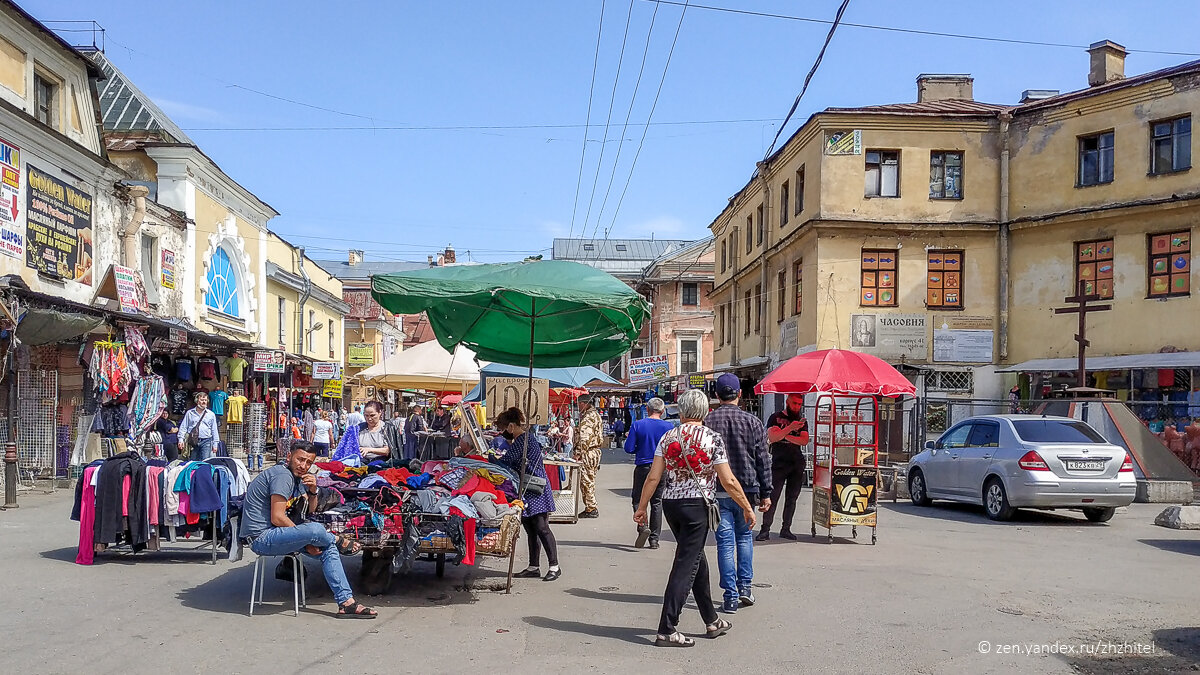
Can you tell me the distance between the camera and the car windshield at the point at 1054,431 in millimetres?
14312

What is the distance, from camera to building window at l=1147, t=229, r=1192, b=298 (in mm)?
24969

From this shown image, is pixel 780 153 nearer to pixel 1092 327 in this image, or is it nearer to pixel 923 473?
pixel 1092 327

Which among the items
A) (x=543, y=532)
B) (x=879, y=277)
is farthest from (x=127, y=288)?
(x=879, y=277)

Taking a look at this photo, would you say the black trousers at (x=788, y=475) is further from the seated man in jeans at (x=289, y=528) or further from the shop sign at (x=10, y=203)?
the shop sign at (x=10, y=203)

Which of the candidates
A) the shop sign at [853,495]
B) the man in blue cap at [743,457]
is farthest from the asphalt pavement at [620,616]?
the shop sign at [853,495]

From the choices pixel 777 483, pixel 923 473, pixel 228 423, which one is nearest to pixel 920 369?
pixel 923 473

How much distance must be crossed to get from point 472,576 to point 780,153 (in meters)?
25.5

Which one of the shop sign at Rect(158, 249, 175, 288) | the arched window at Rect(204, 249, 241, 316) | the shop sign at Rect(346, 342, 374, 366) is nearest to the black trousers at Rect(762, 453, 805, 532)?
the shop sign at Rect(158, 249, 175, 288)

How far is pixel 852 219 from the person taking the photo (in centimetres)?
2766

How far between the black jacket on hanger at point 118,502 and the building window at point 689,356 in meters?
49.5

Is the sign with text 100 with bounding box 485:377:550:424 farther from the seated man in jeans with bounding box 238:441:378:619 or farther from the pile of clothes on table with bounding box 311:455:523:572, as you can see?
the seated man in jeans with bounding box 238:441:378:619

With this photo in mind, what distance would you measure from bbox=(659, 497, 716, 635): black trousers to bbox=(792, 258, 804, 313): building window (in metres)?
23.1

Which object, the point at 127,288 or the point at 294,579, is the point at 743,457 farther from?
the point at 127,288

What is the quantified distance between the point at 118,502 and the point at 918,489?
12820mm
